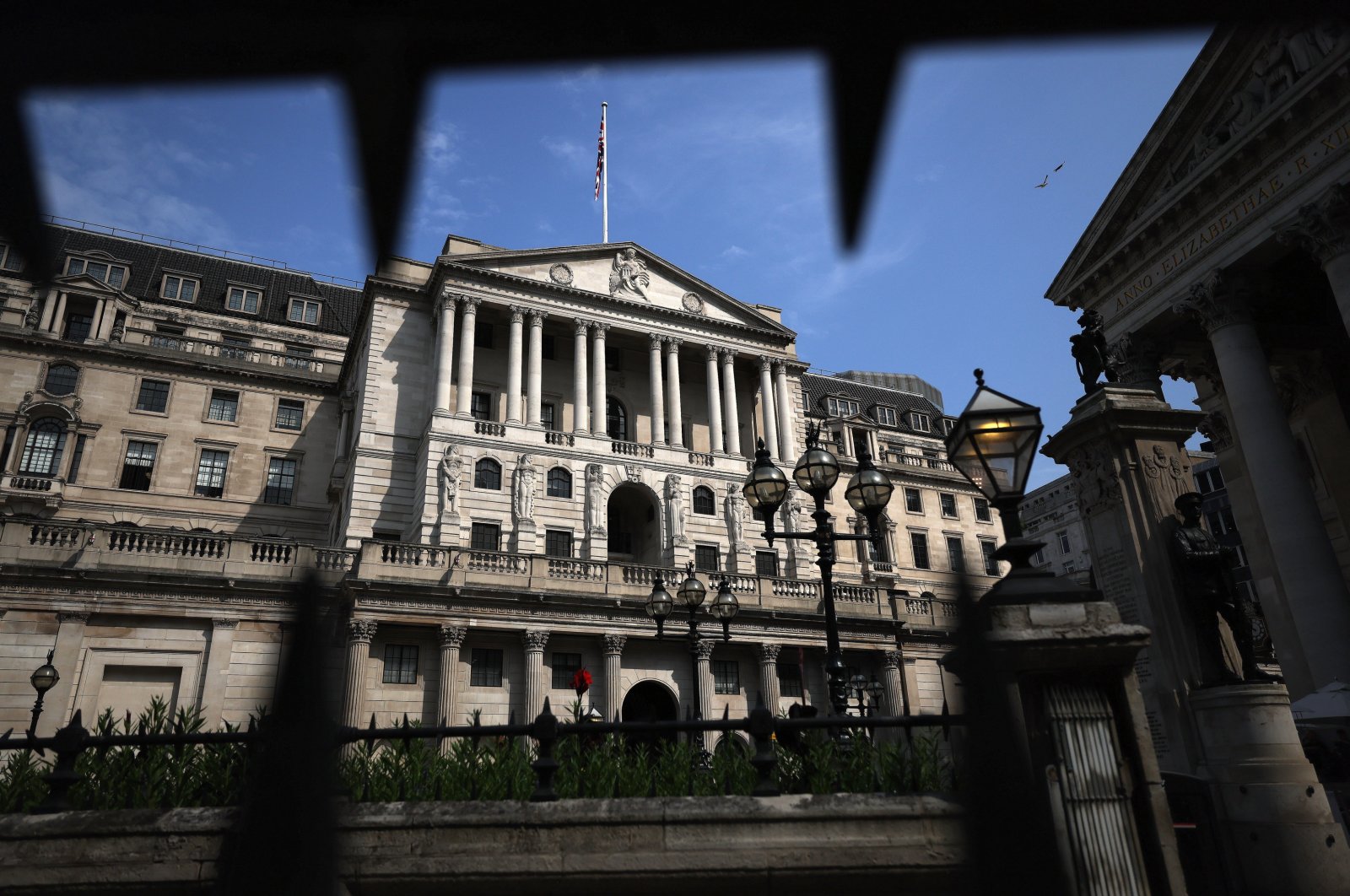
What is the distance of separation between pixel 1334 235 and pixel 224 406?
4845cm

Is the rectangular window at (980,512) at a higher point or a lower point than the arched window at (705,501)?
higher

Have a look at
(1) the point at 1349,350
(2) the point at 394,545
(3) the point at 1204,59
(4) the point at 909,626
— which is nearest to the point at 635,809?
(3) the point at 1204,59

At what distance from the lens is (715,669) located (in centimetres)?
3219

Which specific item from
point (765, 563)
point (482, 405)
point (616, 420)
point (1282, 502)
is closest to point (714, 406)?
point (616, 420)

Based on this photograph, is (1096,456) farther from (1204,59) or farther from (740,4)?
(1204,59)

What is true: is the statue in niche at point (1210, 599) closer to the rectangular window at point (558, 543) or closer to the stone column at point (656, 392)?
the rectangular window at point (558, 543)

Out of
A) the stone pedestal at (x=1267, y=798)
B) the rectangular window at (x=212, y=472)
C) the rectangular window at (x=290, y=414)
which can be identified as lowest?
the stone pedestal at (x=1267, y=798)

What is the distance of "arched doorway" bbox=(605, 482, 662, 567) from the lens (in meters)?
40.6

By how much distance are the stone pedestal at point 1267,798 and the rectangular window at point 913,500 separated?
53.3 m

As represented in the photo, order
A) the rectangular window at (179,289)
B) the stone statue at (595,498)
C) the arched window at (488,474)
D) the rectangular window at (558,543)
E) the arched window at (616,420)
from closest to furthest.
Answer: the arched window at (488,474)
the rectangular window at (558,543)
the stone statue at (595,498)
the arched window at (616,420)
the rectangular window at (179,289)

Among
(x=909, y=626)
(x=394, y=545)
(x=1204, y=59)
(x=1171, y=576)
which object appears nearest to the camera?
(x=1171, y=576)

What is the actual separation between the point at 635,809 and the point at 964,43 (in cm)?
590

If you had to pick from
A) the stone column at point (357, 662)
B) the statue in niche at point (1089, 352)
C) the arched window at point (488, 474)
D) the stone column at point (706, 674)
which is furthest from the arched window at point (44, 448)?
the statue in niche at point (1089, 352)

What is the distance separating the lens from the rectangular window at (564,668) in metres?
30.1
